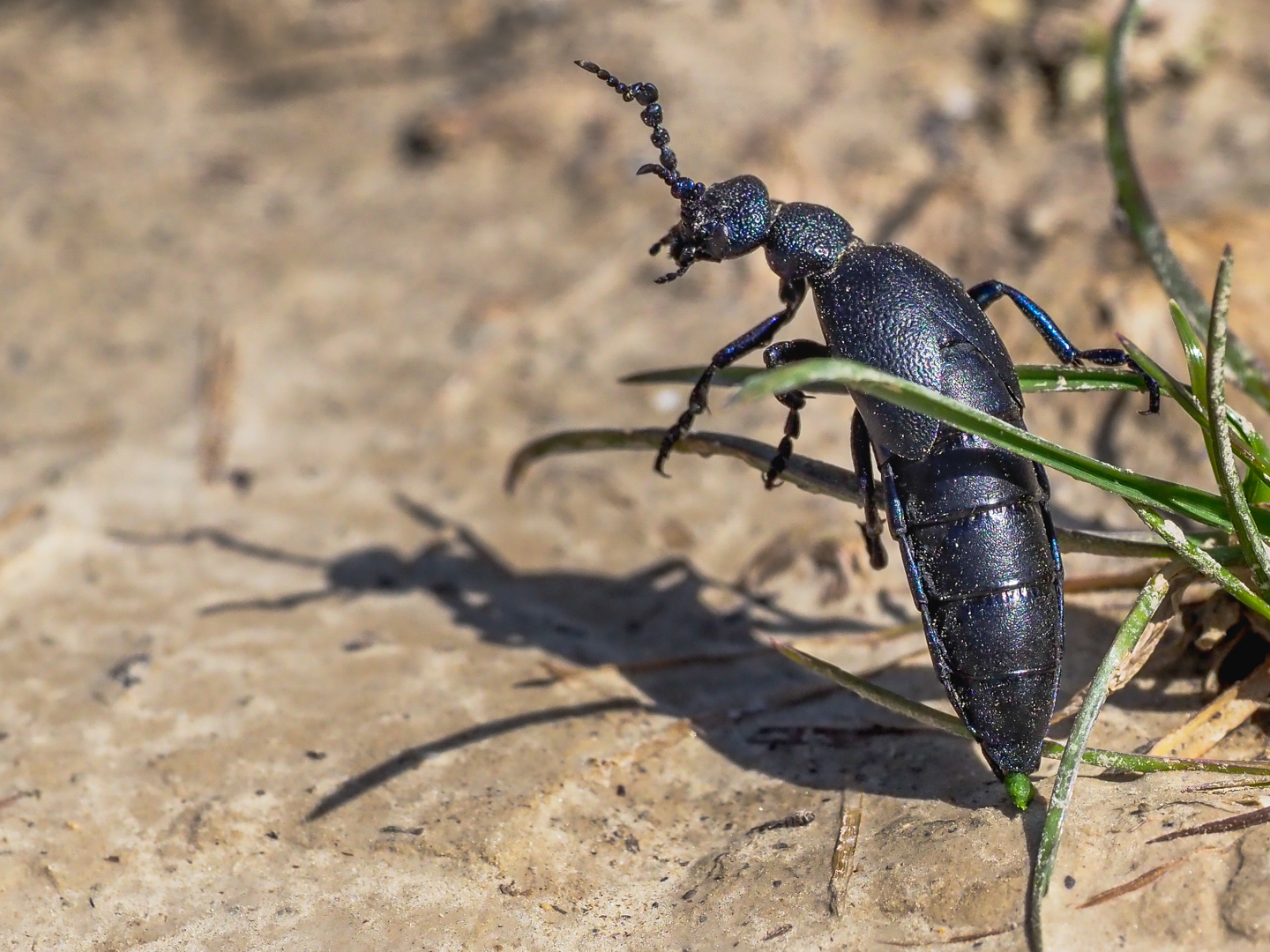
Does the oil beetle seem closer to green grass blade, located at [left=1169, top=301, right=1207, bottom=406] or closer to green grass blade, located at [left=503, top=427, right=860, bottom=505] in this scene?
green grass blade, located at [left=503, top=427, right=860, bottom=505]

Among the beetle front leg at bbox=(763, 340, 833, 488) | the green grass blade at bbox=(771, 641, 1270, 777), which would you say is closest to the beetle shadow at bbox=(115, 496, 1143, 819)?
the green grass blade at bbox=(771, 641, 1270, 777)

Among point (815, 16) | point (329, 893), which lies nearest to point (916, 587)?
point (329, 893)

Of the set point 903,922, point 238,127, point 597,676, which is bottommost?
point 903,922

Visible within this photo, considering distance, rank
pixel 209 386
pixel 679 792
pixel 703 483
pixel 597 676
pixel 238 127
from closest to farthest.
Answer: pixel 679 792, pixel 597 676, pixel 703 483, pixel 209 386, pixel 238 127

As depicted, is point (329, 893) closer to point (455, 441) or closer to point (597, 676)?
point (597, 676)

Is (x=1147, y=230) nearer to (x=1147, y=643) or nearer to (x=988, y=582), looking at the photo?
(x=1147, y=643)

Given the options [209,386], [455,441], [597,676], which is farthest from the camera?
[209,386]
